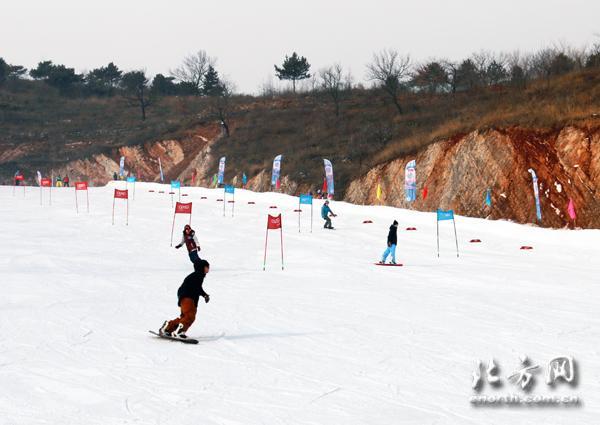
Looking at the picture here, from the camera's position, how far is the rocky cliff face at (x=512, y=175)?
35938 millimetres

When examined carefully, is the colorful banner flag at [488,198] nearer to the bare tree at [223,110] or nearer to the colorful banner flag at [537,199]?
the colorful banner flag at [537,199]

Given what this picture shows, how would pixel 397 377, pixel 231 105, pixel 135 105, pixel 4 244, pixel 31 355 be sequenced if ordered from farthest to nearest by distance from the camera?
1. pixel 135 105
2. pixel 231 105
3. pixel 4 244
4. pixel 31 355
5. pixel 397 377

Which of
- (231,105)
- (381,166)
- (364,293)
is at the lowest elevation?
(364,293)

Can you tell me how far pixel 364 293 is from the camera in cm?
1714

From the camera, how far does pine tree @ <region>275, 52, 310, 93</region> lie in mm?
108312

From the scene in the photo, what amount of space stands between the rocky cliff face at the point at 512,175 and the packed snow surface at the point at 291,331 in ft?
26.8

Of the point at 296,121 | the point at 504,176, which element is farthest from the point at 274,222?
the point at 296,121

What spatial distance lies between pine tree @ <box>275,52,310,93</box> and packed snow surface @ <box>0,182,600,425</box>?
83.7 meters

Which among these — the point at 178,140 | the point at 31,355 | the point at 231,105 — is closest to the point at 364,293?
the point at 31,355

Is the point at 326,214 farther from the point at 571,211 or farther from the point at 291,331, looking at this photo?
the point at 291,331

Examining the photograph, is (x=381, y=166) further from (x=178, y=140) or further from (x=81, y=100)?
(x=81, y=100)

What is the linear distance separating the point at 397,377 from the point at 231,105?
292 ft

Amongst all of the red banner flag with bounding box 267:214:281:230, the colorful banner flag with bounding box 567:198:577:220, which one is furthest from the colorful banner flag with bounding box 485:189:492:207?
the red banner flag with bounding box 267:214:281:230

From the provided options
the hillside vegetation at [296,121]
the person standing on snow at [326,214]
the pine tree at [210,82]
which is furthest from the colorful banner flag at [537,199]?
the pine tree at [210,82]
